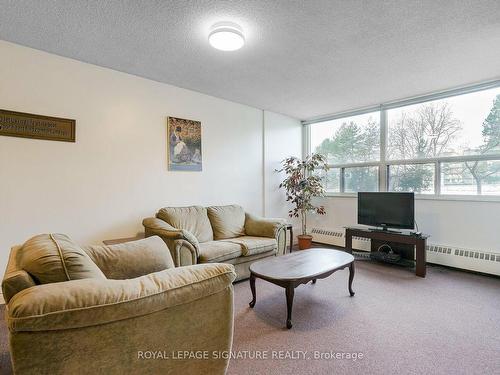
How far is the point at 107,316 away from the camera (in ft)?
3.13

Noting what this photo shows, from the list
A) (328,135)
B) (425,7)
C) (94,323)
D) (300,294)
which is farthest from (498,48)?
(94,323)

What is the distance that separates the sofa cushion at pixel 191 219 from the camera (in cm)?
320

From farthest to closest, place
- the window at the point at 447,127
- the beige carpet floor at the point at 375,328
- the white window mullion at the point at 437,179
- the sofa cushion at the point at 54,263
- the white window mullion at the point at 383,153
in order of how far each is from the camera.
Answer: the white window mullion at the point at 383,153, the white window mullion at the point at 437,179, the window at the point at 447,127, the beige carpet floor at the point at 375,328, the sofa cushion at the point at 54,263

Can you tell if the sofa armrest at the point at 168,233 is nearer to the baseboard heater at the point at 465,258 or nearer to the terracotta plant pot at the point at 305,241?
the terracotta plant pot at the point at 305,241

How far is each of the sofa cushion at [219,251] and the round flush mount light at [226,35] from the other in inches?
78.5

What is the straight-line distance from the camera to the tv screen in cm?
360

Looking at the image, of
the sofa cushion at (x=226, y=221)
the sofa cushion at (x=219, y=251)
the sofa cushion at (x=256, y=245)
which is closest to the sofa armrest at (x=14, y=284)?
the sofa cushion at (x=219, y=251)

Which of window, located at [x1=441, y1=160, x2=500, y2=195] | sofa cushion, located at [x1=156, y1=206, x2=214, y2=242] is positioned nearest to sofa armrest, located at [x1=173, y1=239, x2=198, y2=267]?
sofa cushion, located at [x1=156, y1=206, x2=214, y2=242]

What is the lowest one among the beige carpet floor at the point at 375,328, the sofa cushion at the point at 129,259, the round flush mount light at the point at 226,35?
the beige carpet floor at the point at 375,328

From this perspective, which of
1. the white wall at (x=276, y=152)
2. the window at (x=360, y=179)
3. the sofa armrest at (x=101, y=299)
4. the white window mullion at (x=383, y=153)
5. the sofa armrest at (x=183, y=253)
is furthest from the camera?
the white wall at (x=276, y=152)

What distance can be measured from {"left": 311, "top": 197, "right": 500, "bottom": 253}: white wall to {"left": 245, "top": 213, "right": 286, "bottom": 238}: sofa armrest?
2.10m

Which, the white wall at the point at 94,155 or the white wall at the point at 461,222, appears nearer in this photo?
the white wall at the point at 94,155

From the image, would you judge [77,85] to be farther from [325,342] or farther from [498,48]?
[498,48]

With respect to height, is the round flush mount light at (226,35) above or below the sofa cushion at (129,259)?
above
